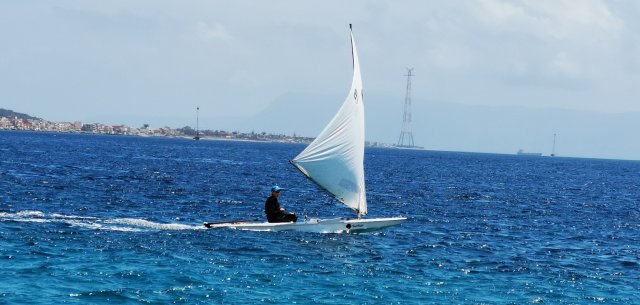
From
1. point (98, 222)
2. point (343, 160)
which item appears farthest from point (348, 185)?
point (98, 222)

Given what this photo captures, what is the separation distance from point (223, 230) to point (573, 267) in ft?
50.0

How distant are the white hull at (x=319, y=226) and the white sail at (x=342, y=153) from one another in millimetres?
1391

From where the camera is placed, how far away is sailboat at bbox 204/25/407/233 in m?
44.5

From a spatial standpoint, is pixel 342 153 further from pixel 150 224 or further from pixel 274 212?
pixel 150 224

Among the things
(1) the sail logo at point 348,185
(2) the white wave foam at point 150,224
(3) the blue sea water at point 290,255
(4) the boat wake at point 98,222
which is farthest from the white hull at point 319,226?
(4) the boat wake at point 98,222

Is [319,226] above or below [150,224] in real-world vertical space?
above

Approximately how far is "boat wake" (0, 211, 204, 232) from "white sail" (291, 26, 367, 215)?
20.2 feet

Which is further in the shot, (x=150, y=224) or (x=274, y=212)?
(x=150, y=224)

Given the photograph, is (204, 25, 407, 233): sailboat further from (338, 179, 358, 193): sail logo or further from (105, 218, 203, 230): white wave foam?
(105, 218, 203, 230): white wave foam

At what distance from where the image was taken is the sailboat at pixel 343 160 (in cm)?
4453

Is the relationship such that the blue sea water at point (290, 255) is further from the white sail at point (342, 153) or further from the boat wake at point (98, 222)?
the white sail at point (342, 153)

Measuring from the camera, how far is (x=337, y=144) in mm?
45188

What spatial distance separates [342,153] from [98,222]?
1181 centimetres

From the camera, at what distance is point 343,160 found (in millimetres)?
45281
